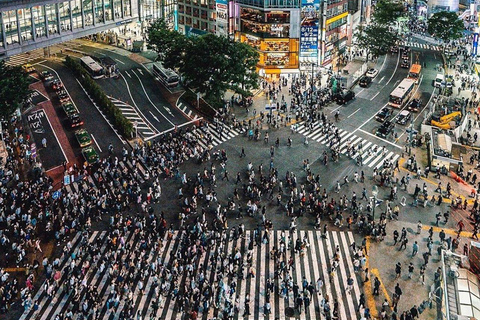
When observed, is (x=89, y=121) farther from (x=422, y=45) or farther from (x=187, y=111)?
(x=422, y=45)

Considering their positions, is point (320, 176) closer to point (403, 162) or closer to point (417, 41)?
point (403, 162)

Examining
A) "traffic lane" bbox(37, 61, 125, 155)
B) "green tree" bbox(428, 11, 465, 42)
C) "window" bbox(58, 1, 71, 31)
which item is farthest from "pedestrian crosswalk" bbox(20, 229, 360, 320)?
"green tree" bbox(428, 11, 465, 42)

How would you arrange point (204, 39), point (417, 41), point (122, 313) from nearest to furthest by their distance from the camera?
point (122, 313) < point (204, 39) < point (417, 41)

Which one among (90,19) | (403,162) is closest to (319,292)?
(403,162)

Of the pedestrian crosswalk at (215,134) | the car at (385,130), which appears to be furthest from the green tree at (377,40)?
the pedestrian crosswalk at (215,134)

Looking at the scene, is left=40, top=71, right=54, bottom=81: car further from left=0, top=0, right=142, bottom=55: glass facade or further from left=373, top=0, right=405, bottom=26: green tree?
left=373, top=0, right=405, bottom=26: green tree
